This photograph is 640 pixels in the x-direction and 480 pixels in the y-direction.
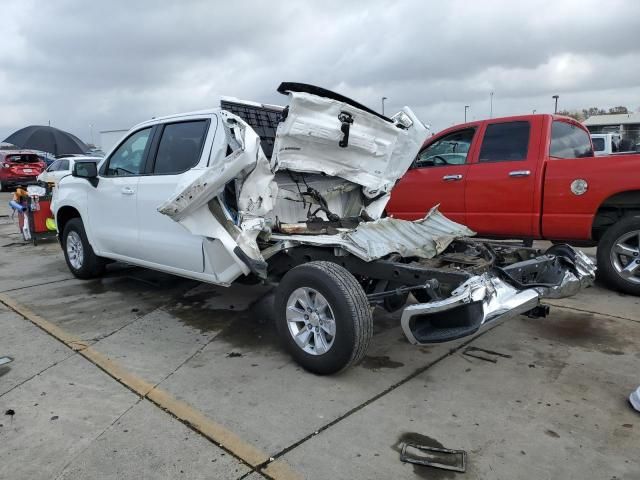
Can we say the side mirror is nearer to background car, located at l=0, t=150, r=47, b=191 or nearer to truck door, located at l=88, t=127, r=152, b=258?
truck door, located at l=88, t=127, r=152, b=258

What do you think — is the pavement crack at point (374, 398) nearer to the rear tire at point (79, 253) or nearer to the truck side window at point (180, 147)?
the truck side window at point (180, 147)

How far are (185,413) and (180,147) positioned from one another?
8.34ft

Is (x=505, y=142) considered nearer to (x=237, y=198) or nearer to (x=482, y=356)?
(x=482, y=356)

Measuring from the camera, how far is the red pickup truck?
5.31 meters

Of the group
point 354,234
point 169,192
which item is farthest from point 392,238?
point 169,192

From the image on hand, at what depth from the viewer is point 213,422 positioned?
10.1ft

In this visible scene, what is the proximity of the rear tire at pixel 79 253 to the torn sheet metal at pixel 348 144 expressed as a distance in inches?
135

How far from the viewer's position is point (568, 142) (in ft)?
19.8

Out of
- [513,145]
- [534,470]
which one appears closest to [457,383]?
[534,470]

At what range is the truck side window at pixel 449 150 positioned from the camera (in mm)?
6375

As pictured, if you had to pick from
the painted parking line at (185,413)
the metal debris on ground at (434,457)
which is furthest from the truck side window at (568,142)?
the painted parking line at (185,413)

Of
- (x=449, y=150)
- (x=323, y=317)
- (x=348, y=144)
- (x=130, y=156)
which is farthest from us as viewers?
(x=449, y=150)

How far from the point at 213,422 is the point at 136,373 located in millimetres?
1031

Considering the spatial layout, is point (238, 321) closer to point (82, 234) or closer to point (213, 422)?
point (213, 422)
